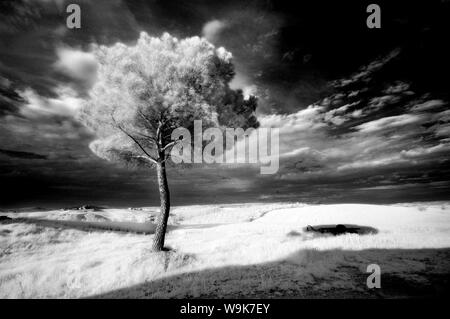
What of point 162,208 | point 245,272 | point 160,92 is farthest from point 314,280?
point 160,92

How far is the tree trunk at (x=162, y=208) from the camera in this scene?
42.1ft

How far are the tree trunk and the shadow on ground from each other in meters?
3.17

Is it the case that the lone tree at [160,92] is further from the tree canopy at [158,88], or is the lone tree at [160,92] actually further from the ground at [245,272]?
the ground at [245,272]

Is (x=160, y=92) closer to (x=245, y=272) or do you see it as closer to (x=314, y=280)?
(x=245, y=272)

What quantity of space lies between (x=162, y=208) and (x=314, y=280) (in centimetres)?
863

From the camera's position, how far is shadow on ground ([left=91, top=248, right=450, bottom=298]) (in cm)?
724

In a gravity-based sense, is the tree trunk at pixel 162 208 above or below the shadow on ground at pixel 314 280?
above

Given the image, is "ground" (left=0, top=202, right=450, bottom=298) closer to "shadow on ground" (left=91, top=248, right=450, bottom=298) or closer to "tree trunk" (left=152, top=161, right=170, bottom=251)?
"shadow on ground" (left=91, top=248, right=450, bottom=298)

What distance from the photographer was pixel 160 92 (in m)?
12.0

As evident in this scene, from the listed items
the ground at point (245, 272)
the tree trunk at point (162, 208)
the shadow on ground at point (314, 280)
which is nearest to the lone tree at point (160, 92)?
the tree trunk at point (162, 208)
